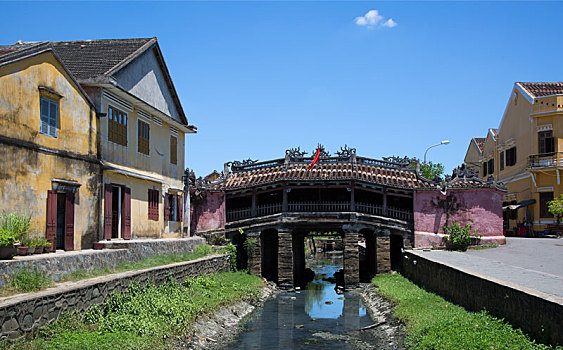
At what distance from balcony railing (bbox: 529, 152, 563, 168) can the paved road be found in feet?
21.0

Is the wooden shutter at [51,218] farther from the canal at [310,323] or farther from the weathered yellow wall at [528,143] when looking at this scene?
the weathered yellow wall at [528,143]

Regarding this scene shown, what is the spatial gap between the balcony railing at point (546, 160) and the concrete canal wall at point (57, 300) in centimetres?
2561

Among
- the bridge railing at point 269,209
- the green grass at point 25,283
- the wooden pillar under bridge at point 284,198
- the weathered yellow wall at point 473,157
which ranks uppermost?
the weathered yellow wall at point 473,157

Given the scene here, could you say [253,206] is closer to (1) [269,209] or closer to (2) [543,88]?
(1) [269,209]

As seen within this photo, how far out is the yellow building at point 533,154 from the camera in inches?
1282

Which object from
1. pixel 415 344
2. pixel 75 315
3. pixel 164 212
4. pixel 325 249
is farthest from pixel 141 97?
pixel 325 249

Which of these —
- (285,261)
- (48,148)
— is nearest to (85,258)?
(48,148)

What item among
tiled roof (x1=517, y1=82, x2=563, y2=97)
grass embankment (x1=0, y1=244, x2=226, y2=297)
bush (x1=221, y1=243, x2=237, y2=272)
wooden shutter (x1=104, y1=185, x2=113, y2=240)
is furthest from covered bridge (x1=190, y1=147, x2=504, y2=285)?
tiled roof (x1=517, y1=82, x2=563, y2=97)

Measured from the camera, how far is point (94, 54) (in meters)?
20.2

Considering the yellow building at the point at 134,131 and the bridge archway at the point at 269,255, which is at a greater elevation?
the yellow building at the point at 134,131

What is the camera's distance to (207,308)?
17109 mm

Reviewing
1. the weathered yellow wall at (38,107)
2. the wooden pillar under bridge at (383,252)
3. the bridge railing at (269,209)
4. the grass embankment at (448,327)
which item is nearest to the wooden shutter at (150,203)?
the weathered yellow wall at (38,107)

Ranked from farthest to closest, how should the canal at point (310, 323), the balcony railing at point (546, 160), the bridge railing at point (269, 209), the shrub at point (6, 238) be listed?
the balcony railing at point (546, 160) → the bridge railing at point (269, 209) → the canal at point (310, 323) → the shrub at point (6, 238)

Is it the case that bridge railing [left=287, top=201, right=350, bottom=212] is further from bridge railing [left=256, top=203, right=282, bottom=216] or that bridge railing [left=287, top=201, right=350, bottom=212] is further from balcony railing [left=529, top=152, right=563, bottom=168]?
balcony railing [left=529, top=152, right=563, bottom=168]
